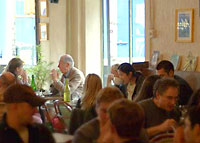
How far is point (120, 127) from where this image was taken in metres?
2.71

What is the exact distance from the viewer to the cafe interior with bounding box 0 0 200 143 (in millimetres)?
3363

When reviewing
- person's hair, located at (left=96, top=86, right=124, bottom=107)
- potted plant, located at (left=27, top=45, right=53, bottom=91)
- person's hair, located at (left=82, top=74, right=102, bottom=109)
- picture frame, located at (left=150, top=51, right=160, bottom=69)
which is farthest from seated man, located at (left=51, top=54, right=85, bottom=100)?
person's hair, located at (left=96, top=86, right=124, bottom=107)

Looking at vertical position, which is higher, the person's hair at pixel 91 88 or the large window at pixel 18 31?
the large window at pixel 18 31

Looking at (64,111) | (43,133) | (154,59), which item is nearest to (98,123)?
(43,133)

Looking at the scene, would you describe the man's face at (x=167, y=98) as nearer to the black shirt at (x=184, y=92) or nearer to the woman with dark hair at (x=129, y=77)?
the black shirt at (x=184, y=92)

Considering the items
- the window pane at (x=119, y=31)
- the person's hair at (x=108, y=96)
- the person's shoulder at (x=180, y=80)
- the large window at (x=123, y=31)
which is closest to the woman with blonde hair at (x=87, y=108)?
the person's hair at (x=108, y=96)

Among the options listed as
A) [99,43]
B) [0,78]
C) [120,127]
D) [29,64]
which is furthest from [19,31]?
[120,127]

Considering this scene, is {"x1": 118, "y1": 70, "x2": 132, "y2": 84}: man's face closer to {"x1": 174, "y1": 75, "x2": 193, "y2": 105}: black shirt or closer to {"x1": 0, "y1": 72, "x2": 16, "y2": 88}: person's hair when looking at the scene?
{"x1": 174, "y1": 75, "x2": 193, "y2": 105}: black shirt

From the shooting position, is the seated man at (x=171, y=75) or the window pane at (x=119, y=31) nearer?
the seated man at (x=171, y=75)

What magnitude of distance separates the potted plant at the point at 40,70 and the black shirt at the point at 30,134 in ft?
19.5

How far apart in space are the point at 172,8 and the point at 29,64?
159 inches

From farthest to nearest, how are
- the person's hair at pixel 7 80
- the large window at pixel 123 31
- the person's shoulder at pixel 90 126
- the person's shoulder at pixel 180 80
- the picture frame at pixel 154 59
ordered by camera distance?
the large window at pixel 123 31 < the picture frame at pixel 154 59 < the person's shoulder at pixel 180 80 < the person's hair at pixel 7 80 < the person's shoulder at pixel 90 126

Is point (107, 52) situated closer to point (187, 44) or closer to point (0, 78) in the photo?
point (187, 44)

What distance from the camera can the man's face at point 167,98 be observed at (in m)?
4.42
